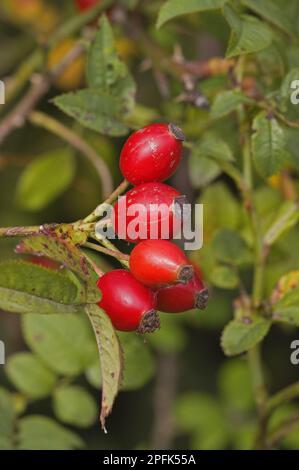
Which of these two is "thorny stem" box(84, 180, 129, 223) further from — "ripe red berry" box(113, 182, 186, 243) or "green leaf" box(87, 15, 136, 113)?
"green leaf" box(87, 15, 136, 113)

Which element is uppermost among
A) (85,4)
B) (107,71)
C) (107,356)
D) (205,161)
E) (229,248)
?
(85,4)

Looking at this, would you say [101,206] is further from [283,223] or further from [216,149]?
[283,223]

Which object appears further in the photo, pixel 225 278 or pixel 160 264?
pixel 225 278

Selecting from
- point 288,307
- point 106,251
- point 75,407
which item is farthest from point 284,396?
point 106,251

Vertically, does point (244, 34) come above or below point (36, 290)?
above

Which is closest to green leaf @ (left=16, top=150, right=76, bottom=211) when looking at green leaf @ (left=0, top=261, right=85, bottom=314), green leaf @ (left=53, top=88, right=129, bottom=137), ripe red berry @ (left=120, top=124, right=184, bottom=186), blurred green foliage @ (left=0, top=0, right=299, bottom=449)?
blurred green foliage @ (left=0, top=0, right=299, bottom=449)

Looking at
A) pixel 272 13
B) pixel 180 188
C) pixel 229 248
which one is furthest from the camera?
pixel 180 188

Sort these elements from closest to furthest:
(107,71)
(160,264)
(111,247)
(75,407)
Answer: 1. (160,264)
2. (111,247)
3. (107,71)
4. (75,407)
